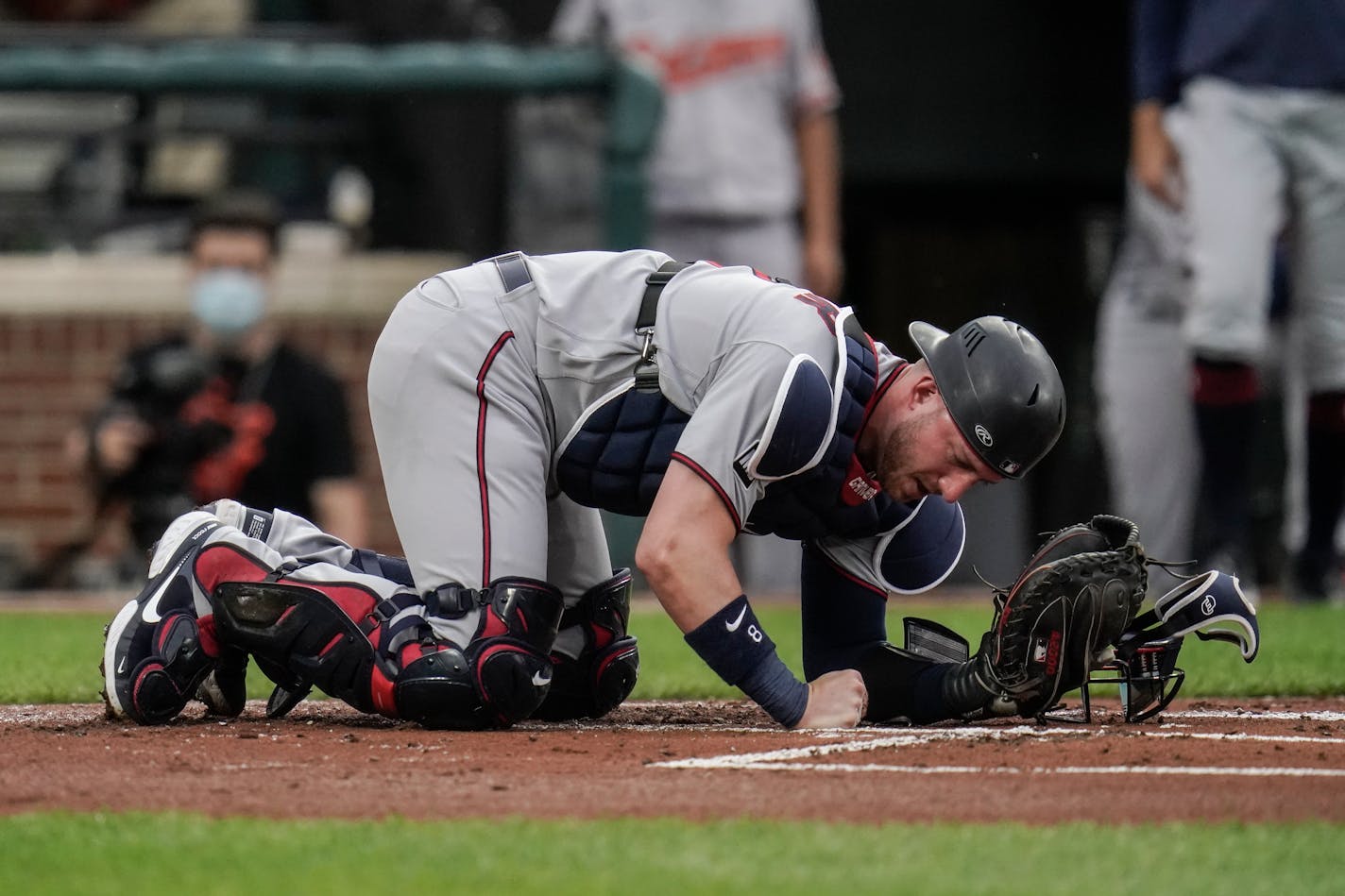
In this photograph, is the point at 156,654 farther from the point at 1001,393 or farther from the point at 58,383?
the point at 58,383

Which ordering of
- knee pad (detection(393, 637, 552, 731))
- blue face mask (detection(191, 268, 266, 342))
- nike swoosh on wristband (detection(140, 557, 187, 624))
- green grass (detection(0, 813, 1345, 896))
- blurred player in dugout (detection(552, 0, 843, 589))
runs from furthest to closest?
blurred player in dugout (detection(552, 0, 843, 589)) < blue face mask (detection(191, 268, 266, 342)) < nike swoosh on wristband (detection(140, 557, 187, 624)) < knee pad (detection(393, 637, 552, 731)) < green grass (detection(0, 813, 1345, 896))

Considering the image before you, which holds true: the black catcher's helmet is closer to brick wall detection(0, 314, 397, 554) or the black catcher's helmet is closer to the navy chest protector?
the navy chest protector

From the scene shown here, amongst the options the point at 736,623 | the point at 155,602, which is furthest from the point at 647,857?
the point at 155,602

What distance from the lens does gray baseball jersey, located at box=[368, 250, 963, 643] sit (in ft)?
14.1

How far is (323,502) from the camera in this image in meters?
8.14

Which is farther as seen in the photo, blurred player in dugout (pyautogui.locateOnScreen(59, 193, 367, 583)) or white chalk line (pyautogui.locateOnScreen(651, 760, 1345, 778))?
blurred player in dugout (pyautogui.locateOnScreen(59, 193, 367, 583))

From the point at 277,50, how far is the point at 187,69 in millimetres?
384

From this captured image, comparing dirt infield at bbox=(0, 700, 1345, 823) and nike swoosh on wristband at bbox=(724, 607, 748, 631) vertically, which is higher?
nike swoosh on wristband at bbox=(724, 607, 748, 631)

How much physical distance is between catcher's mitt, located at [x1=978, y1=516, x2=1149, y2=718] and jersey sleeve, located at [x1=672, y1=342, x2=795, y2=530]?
2.11 feet

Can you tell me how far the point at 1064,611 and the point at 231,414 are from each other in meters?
4.63

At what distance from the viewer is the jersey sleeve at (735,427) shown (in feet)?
13.5

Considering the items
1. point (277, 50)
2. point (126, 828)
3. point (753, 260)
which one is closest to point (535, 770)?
point (126, 828)

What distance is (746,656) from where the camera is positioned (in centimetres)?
424

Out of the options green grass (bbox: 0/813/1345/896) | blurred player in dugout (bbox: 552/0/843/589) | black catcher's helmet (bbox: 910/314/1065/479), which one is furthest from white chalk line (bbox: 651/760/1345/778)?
blurred player in dugout (bbox: 552/0/843/589)
